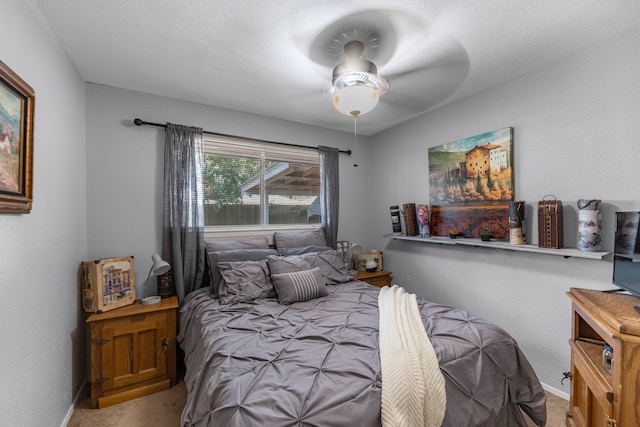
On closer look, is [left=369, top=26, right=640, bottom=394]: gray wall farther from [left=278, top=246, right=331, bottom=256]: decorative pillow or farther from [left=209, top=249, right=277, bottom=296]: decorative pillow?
[left=209, top=249, right=277, bottom=296]: decorative pillow

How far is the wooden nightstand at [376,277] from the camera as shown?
10.5 feet

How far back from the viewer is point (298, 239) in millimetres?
3090

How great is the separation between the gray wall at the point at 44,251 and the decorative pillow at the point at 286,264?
4.63 feet

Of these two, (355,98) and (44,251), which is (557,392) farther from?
(44,251)

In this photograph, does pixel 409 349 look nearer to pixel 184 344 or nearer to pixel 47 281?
pixel 184 344

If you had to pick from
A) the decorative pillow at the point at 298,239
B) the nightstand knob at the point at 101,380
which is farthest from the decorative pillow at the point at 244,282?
the nightstand knob at the point at 101,380

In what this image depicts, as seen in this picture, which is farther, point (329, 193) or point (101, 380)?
point (329, 193)

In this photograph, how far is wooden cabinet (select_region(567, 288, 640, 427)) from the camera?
1037mm

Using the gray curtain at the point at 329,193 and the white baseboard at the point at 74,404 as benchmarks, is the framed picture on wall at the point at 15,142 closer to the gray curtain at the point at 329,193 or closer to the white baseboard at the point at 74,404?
the white baseboard at the point at 74,404

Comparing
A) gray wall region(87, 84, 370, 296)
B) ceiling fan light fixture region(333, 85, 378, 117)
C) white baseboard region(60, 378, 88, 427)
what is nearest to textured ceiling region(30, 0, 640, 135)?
gray wall region(87, 84, 370, 296)

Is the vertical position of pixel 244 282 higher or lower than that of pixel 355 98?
lower

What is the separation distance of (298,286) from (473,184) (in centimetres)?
187

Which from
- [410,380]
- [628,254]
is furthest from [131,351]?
[628,254]

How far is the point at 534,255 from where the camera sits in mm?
2186
